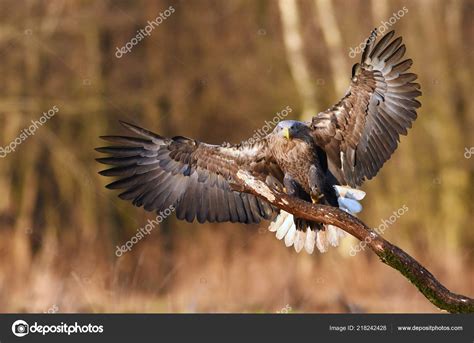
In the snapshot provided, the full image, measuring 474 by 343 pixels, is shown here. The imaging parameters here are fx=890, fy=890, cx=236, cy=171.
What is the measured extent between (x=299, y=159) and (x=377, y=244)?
1.80m

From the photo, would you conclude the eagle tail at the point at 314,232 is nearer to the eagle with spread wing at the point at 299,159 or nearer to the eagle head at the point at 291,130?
the eagle with spread wing at the point at 299,159

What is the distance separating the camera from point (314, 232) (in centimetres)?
745

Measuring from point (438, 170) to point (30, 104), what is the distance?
7.31 m

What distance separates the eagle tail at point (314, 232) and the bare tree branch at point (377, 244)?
4.63 ft

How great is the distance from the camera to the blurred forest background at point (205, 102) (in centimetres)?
1562

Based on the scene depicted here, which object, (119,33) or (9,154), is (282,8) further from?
(9,154)

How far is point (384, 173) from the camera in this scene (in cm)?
1672

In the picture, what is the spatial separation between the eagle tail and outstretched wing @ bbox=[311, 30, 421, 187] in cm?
14

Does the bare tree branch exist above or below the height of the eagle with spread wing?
below

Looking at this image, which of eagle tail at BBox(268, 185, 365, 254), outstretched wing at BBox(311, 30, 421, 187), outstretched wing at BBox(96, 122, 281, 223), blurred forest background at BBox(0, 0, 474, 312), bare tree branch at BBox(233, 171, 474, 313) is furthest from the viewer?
blurred forest background at BBox(0, 0, 474, 312)

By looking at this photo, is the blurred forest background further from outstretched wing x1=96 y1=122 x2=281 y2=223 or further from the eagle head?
the eagle head

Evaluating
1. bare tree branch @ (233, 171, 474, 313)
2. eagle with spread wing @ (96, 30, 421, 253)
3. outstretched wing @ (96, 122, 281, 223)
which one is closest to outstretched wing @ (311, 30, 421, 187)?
eagle with spread wing @ (96, 30, 421, 253)

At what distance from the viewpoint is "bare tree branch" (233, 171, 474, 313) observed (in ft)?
16.7
